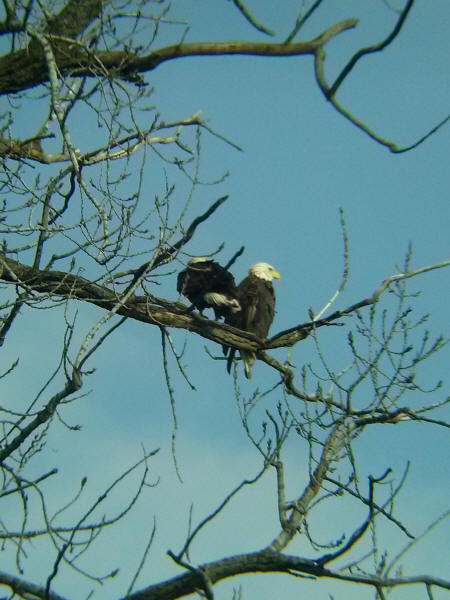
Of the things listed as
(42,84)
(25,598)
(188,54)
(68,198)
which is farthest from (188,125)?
(25,598)

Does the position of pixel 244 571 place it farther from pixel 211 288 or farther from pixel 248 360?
pixel 211 288

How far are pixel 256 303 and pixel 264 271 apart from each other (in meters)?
0.71

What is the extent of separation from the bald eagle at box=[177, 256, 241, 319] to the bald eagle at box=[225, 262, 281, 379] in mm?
147

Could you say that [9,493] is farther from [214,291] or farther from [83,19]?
[214,291]

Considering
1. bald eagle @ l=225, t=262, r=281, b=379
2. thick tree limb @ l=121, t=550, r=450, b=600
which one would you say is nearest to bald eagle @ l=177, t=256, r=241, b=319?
bald eagle @ l=225, t=262, r=281, b=379

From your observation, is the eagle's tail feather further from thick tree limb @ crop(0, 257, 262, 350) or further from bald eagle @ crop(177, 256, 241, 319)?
bald eagle @ crop(177, 256, 241, 319)

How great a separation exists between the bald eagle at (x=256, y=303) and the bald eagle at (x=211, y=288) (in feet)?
0.48

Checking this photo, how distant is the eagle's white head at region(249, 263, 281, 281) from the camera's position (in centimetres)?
836

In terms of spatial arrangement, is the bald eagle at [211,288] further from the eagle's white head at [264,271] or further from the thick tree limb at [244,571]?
the thick tree limb at [244,571]

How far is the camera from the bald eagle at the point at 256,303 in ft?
24.7

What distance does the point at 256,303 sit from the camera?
7820mm

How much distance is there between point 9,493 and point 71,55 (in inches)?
70.7

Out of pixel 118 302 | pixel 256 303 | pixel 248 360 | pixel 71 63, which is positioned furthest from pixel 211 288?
pixel 71 63

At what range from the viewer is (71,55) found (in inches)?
146
